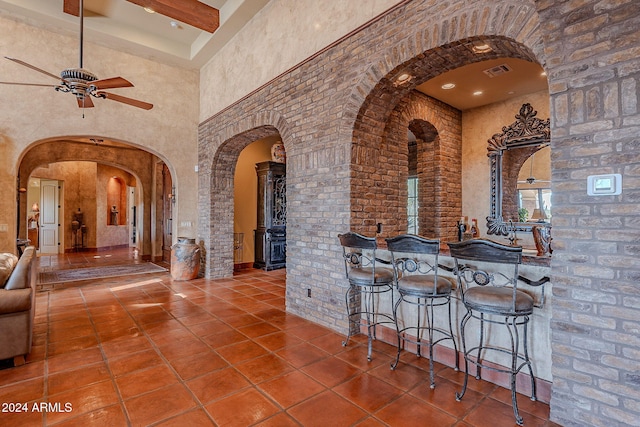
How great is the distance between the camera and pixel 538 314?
7.36 feet

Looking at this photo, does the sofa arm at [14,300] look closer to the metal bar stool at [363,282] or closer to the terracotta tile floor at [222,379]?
the terracotta tile floor at [222,379]

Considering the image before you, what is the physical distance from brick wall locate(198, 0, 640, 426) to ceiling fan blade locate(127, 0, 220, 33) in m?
1.59

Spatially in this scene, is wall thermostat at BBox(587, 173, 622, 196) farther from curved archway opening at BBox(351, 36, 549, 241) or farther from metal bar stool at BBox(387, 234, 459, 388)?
curved archway opening at BBox(351, 36, 549, 241)

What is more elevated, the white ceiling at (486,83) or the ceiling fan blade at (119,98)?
the white ceiling at (486,83)

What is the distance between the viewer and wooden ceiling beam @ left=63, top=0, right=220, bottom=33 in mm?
4684

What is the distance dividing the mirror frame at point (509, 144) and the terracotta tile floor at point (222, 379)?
3492mm

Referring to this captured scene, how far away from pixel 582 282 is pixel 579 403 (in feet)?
2.35

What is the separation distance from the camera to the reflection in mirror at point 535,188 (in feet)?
15.9

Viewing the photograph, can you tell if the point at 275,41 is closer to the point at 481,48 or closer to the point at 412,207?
the point at 481,48

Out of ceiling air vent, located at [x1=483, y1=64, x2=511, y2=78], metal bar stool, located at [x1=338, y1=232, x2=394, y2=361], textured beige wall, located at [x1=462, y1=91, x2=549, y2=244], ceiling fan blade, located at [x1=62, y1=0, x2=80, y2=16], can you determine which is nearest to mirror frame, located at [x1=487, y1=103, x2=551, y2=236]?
textured beige wall, located at [x1=462, y1=91, x2=549, y2=244]

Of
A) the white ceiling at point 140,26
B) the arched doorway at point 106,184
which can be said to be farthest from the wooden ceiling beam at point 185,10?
the arched doorway at point 106,184

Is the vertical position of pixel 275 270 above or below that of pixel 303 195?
below

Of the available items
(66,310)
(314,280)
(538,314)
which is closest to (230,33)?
(314,280)

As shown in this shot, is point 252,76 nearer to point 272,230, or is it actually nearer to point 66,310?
point 272,230
